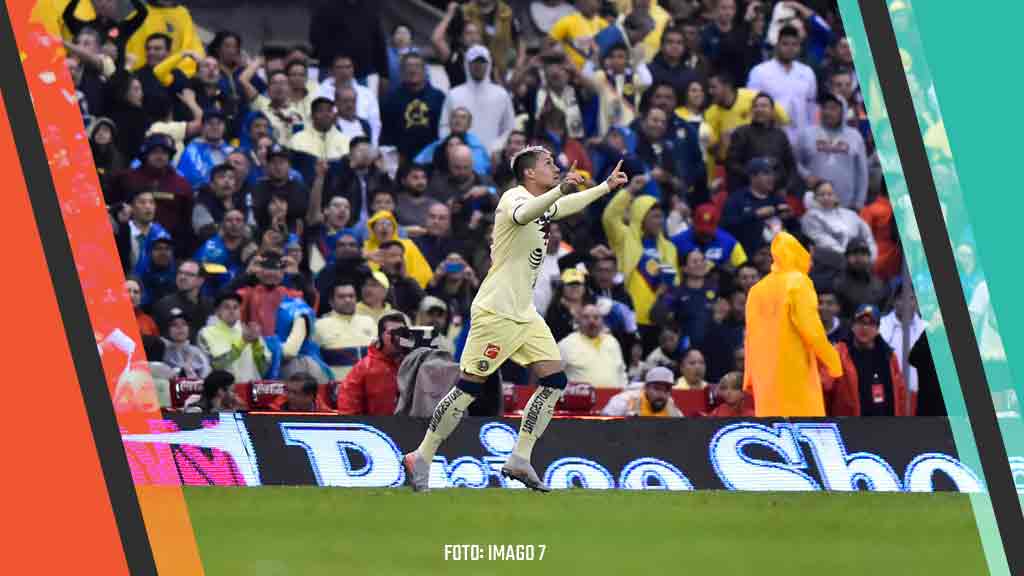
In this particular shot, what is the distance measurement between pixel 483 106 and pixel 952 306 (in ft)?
48.5

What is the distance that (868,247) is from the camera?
17922mm

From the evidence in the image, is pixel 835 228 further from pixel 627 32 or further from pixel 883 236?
pixel 627 32

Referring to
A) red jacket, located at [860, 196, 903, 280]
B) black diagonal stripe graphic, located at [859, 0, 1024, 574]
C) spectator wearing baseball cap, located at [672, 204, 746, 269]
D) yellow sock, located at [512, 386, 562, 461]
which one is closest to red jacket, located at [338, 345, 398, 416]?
yellow sock, located at [512, 386, 562, 461]

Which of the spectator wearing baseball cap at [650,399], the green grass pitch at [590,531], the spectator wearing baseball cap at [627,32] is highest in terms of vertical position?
the spectator wearing baseball cap at [627,32]

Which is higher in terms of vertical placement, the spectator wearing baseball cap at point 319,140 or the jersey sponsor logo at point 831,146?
the spectator wearing baseball cap at point 319,140

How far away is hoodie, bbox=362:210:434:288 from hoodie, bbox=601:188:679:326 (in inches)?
82.7

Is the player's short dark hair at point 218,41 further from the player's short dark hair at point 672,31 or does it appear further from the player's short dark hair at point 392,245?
the player's short dark hair at point 672,31

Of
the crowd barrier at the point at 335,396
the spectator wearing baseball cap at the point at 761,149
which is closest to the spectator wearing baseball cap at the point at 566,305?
the crowd barrier at the point at 335,396

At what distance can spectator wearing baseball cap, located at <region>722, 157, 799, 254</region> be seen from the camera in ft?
60.8

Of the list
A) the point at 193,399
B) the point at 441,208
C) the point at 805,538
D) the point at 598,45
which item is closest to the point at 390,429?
the point at 193,399

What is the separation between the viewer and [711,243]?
1833cm

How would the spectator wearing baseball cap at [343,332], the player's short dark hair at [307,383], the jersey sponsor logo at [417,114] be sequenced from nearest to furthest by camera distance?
the player's short dark hair at [307,383]
the spectator wearing baseball cap at [343,332]
the jersey sponsor logo at [417,114]

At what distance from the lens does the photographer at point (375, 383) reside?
13.7 m

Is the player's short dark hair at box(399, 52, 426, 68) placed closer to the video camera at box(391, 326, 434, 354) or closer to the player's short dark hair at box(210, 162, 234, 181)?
the player's short dark hair at box(210, 162, 234, 181)
